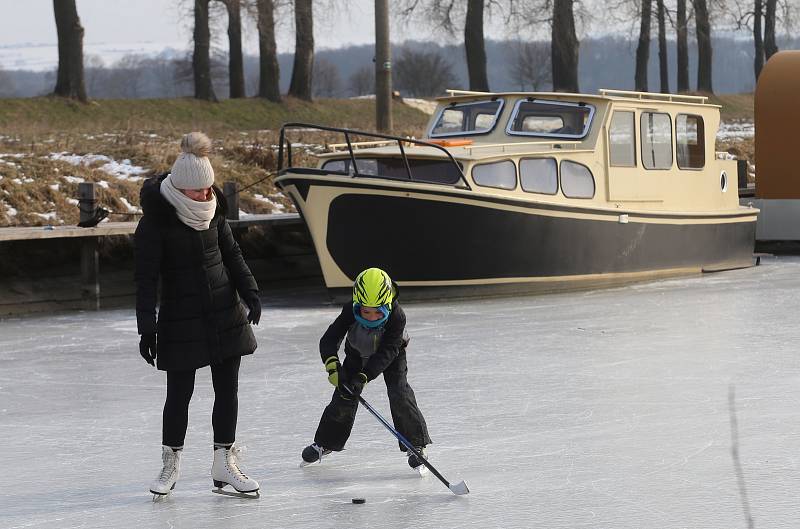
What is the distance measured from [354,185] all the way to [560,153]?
8.83 ft

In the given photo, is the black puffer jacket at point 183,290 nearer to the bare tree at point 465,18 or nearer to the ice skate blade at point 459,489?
the ice skate blade at point 459,489

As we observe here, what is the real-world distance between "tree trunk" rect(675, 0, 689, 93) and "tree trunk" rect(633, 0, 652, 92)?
1.00m

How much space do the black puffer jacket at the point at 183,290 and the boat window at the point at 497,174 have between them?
855 cm

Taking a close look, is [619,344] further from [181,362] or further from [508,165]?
[181,362]

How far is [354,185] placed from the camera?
13945mm

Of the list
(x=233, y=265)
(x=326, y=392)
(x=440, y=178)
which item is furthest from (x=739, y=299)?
(x=233, y=265)

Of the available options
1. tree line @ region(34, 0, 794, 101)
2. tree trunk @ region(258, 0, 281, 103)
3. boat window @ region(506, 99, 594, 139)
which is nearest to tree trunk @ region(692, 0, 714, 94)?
tree line @ region(34, 0, 794, 101)

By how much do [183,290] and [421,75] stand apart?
102 meters

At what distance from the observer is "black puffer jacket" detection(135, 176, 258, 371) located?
5.97 meters

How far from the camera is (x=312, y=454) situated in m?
6.66

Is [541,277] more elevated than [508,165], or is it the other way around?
[508,165]

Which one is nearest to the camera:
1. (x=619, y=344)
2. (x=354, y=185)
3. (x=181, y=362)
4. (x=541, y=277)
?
(x=181, y=362)

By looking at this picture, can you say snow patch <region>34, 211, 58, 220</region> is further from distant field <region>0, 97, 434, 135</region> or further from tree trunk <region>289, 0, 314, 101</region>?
tree trunk <region>289, 0, 314, 101</region>

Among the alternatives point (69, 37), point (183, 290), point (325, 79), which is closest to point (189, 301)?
point (183, 290)
